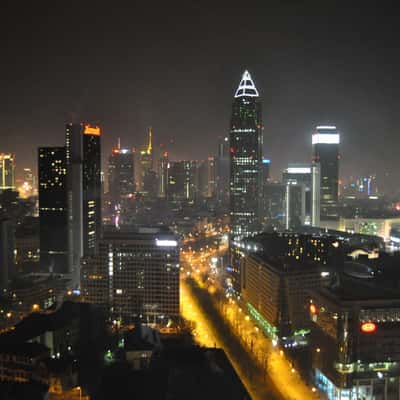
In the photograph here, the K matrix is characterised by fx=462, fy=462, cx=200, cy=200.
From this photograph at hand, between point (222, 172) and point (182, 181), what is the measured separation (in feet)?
15.3

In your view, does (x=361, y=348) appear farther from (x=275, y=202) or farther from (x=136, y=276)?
(x=275, y=202)

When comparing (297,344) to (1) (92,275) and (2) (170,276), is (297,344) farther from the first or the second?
(1) (92,275)

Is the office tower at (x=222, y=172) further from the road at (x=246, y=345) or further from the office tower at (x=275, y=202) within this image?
the road at (x=246, y=345)

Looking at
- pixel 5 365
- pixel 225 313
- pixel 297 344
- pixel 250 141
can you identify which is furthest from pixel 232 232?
pixel 5 365

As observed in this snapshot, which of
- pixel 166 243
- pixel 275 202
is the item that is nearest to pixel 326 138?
pixel 275 202

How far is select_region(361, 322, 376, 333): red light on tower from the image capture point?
9686 mm

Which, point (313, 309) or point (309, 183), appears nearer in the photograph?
point (313, 309)

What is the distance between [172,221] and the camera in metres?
34.2

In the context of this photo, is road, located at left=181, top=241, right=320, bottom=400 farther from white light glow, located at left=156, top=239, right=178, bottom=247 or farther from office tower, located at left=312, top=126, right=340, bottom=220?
office tower, located at left=312, top=126, right=340, bottom=220

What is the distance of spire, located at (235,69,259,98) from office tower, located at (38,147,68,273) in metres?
11.9

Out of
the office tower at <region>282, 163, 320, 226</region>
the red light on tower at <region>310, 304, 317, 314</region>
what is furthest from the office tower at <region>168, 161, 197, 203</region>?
the red light on tower at <region>310, 304, 317, 314</region>

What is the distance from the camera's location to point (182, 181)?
4512 cm

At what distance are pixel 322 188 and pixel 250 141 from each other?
340 inches

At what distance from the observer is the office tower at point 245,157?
27.4 meters
